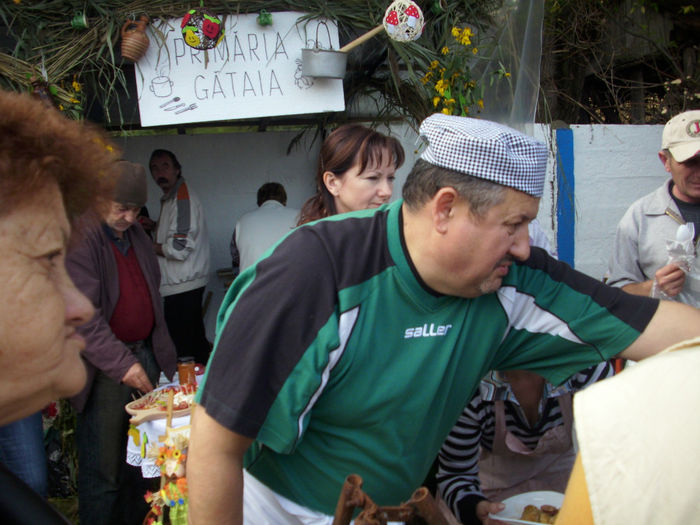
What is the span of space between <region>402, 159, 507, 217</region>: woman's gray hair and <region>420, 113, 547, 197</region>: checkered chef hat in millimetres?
16

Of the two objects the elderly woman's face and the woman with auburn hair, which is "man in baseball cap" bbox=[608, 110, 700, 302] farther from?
the elderly woman's face

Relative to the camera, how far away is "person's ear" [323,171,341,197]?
2.59 metres

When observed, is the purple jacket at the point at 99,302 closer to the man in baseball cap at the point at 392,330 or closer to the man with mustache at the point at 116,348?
the man with mustache at the point at 116,348

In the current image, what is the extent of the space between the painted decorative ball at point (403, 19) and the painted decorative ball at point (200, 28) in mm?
921

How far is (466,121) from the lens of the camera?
1.42m

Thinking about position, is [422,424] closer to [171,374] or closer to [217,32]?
[171,374]

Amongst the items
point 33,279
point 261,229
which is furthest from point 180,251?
point 33,279

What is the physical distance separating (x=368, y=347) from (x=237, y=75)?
2393 millimetres

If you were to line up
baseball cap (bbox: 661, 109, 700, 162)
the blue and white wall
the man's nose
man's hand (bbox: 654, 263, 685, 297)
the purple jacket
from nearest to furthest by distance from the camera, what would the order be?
1. the man's nose
2. man's hand (bbox: 654, 263, 685, 297)
3. baseball cap (bbox: 661, 109, 700, 162)
4. the purple jacket
5. the blue and white wall

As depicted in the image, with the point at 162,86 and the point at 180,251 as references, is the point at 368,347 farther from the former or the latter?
the point at 180,251

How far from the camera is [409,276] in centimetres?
142

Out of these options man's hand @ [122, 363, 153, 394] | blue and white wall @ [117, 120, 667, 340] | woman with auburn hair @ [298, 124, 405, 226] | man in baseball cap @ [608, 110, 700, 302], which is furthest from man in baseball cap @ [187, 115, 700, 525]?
blue and white wall @ [117, 120, 667, 340]

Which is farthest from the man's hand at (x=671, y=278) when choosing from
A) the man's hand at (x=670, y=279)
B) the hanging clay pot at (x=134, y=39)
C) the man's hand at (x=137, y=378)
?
the hanging clay pot at (x=134, y=39)

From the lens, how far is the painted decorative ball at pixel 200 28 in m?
3.13
